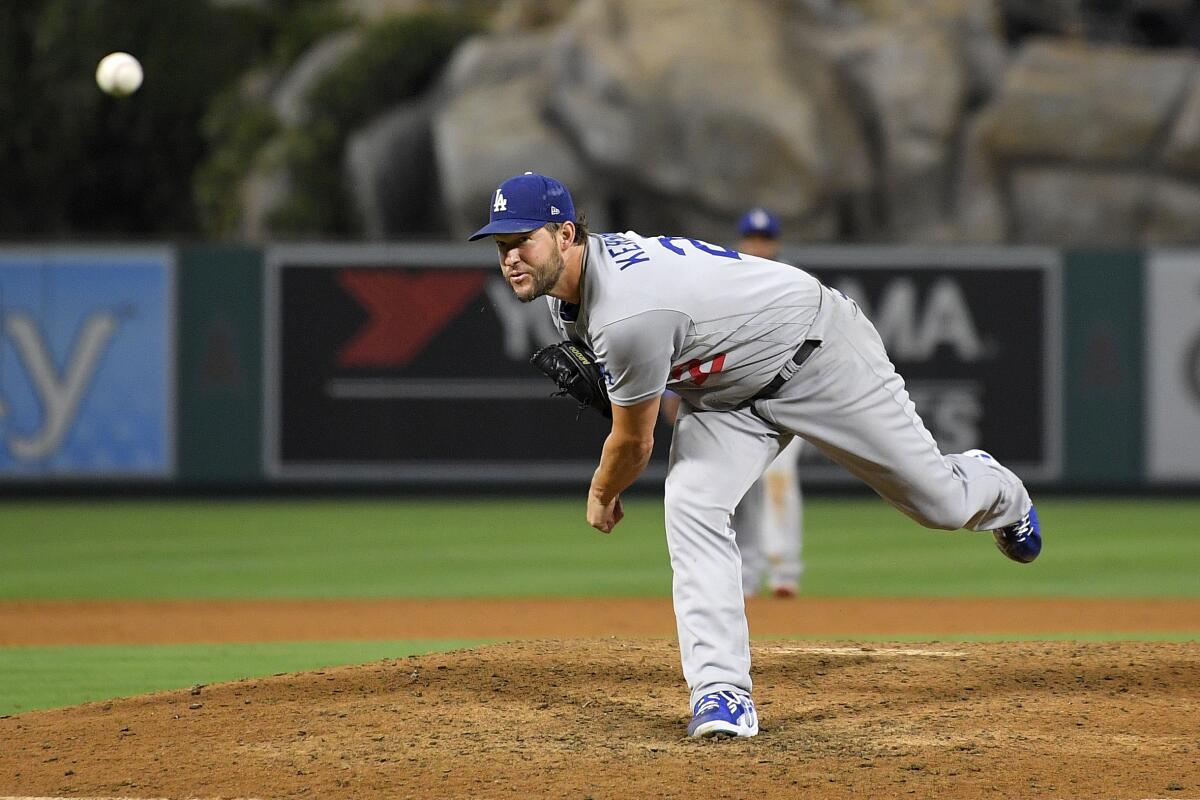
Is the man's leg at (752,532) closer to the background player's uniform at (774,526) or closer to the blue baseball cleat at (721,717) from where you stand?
the background player's uniform at (774,526)

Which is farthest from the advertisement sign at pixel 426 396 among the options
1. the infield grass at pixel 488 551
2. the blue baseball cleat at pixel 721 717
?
the blue baseball cleat at pixel 721 717

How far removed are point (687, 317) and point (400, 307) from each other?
31.2 feet

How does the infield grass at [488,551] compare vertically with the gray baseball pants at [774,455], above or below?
below

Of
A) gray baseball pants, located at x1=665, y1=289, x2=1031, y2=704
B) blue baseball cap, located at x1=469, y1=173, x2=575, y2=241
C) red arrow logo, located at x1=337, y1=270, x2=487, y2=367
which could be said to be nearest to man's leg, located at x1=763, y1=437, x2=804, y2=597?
gray baseball pants, located at x1=665, y1=289, x2=1031, y2=704

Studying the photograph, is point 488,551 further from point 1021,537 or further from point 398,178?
point 398,178

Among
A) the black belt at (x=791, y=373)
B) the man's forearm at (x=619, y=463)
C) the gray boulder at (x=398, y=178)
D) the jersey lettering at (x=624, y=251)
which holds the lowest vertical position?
the man's forearm at (x=619, y=463)

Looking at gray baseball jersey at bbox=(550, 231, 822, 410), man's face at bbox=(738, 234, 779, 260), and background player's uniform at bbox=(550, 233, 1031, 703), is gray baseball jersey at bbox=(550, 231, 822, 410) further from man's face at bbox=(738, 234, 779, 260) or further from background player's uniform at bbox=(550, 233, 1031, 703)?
man's face at bbox=(738, 234, 779, 260)

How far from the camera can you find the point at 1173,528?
11703 millimetres

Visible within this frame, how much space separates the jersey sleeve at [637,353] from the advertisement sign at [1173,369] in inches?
408

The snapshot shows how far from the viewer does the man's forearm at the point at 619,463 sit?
13.7ft

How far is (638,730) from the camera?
14.6 feet

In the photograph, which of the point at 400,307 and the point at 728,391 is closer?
the point at 728,391

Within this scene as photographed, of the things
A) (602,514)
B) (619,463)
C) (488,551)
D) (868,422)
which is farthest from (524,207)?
(488,551)

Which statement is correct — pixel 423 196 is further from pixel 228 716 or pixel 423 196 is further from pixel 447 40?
pixel 228 716
